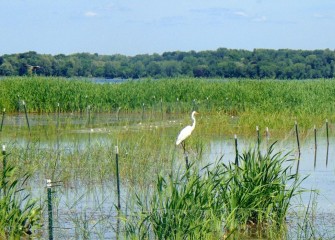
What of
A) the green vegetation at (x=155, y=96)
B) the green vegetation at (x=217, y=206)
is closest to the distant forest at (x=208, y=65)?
the green vegetation at (x=155, y=96)

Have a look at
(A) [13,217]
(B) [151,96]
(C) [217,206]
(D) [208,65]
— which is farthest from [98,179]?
(D) [208,65]

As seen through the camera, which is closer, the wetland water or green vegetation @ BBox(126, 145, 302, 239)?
green vegetation @ BBox(126, 145, 302, 239)

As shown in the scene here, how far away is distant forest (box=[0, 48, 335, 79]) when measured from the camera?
61322 millimetres

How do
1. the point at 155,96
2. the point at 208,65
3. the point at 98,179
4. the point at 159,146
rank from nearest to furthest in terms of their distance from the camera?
the point at 98,179
the point at 159,146
the point at 155,96
the point at 208,65

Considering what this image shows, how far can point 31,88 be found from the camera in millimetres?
30719

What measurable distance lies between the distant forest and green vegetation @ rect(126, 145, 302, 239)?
156 feet

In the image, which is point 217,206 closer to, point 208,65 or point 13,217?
point 13,217

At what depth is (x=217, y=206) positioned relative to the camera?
28.9 ft

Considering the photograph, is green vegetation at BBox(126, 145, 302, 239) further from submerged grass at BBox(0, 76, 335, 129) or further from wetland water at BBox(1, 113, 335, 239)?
submerged grass at BBox(0, 76, 335, 129)

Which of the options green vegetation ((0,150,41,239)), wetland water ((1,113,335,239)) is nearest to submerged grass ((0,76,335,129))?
wetland water ((1,113,335,239))

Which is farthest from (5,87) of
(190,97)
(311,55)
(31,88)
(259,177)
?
(311,55)

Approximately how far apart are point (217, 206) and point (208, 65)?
201ft

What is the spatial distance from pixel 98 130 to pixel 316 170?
8016 mm

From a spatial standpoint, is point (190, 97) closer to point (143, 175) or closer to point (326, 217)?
point (143, 175)
